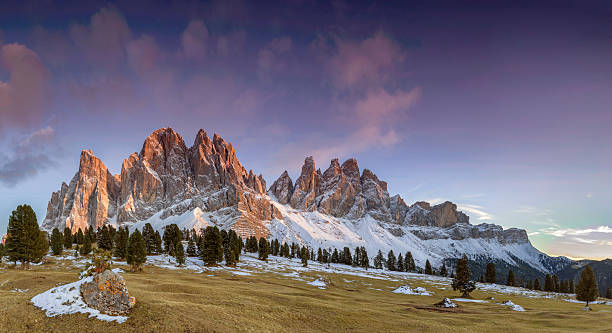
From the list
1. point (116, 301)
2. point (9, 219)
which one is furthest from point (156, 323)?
point (9, 219)

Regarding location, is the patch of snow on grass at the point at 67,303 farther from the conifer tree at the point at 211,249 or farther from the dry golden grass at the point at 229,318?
the conifer tree at the point at 211,249

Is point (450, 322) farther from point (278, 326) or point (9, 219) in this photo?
point (9, 219)

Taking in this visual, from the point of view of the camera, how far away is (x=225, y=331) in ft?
71.3

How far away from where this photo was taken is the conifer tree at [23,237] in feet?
201

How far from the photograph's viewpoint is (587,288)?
230 ft

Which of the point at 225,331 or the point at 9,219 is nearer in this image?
the point at 225,331

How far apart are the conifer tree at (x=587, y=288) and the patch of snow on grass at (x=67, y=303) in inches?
3691

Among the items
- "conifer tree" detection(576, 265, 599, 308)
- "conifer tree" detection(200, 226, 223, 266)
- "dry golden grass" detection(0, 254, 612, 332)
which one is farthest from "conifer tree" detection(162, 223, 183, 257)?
"conifer tree" detection(576, 265, 599, 308)

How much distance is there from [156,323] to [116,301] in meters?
3.91

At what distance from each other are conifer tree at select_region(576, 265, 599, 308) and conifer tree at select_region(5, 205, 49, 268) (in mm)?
122808

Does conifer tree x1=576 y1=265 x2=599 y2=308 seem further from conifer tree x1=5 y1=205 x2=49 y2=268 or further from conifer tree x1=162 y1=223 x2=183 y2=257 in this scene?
conifer tree x1=162 y1=223 x2=183 y2=257

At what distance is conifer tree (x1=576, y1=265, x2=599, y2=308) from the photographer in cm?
6894

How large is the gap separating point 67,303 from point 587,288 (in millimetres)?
98212

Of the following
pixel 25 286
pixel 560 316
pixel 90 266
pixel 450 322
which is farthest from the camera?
pixel 560 316
